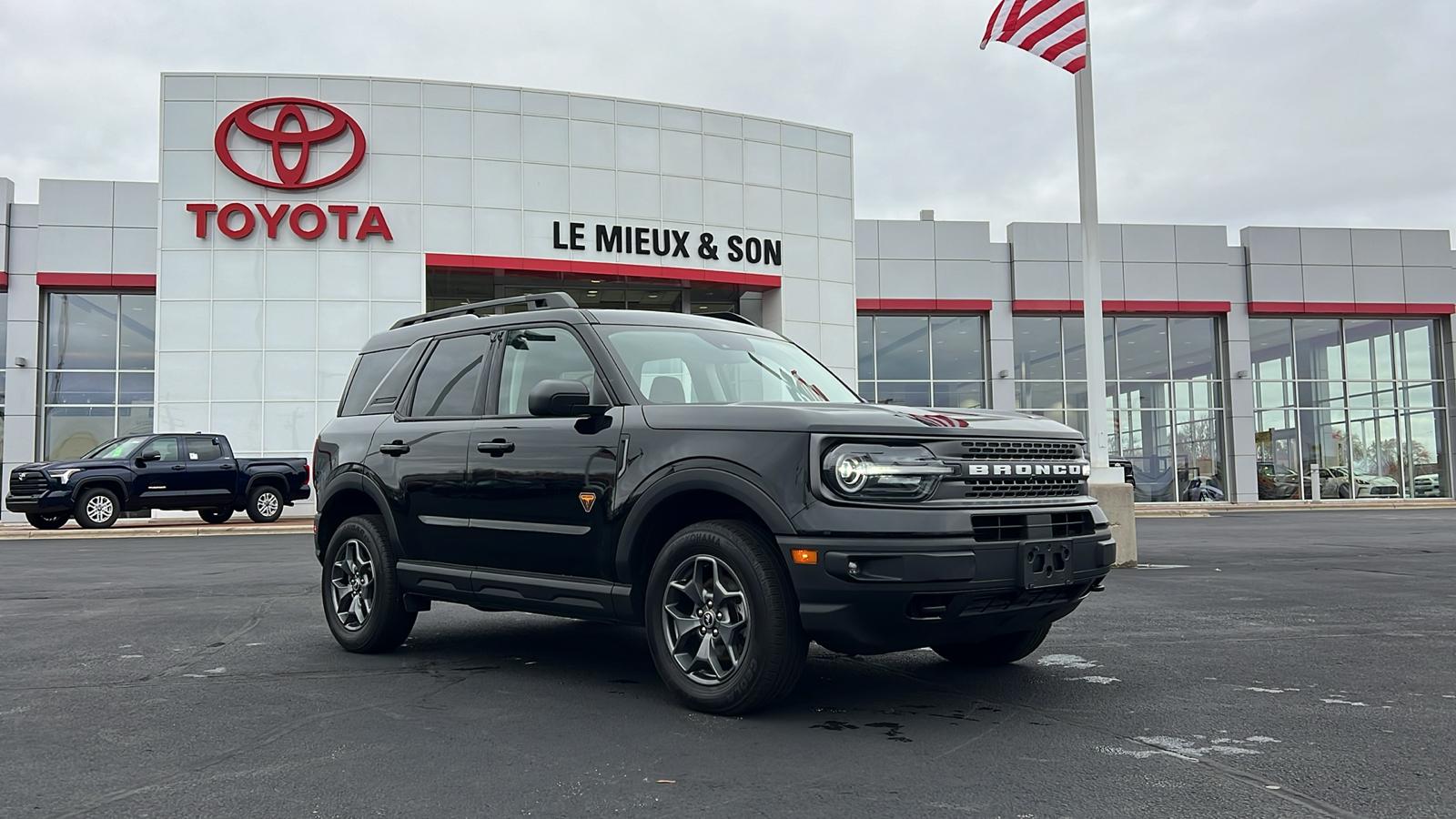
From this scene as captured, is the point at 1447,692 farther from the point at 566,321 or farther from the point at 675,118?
the point at 675,118

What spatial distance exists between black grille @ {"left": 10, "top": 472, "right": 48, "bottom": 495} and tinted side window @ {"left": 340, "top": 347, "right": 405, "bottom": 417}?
17011 mm

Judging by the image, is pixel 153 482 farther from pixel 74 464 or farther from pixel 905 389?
pixel 905 389

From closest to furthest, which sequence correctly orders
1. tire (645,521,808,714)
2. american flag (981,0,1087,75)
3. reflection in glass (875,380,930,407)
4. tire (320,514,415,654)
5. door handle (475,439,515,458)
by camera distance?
1. tire (645,521,808,714)
2. door handle (475,439,515,458)
3. tire (320,514,415,654)
4. american flag (981,0,1087,75)
5. reflection in glass (875,380,930,407)

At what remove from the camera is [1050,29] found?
13992mm

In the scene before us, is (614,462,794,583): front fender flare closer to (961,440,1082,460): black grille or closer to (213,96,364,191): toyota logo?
(961,440,1082,460): black grille

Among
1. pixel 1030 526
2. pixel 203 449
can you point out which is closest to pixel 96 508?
pixel 203 449

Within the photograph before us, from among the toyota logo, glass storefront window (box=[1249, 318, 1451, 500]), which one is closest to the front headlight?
the toyota logo

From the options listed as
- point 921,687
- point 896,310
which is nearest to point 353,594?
point 921,687

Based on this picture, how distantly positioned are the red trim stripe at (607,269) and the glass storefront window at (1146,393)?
968 centimetres

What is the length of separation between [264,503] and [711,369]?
66.4ft

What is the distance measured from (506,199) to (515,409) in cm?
2294

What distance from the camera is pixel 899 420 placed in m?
4.77

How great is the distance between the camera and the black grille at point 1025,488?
189 inches

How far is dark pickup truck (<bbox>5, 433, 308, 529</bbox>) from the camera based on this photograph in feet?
69.7
